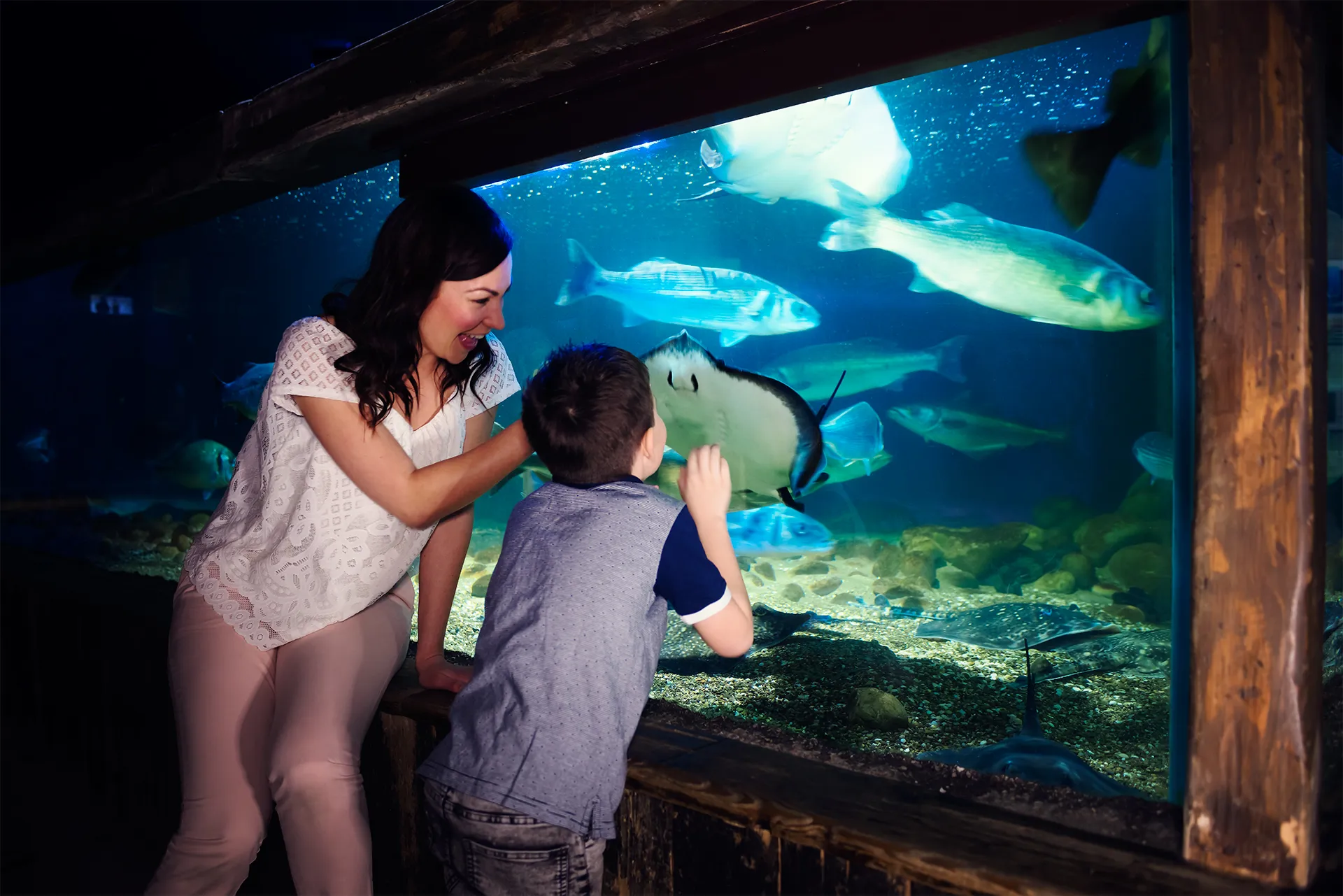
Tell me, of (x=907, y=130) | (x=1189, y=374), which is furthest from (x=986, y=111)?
(x=1189, y=374)

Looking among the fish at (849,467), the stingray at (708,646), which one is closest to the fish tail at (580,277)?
the fish at (849,467)

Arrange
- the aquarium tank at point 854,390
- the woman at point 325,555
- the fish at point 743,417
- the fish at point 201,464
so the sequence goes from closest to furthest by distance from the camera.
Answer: the woman at point 325,555 → the aquarium tank at point 854,390 → the fish at point 743,417 → the fish at point 201,464

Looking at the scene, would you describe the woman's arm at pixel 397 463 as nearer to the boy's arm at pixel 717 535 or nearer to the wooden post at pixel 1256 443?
the boy's arm at pixel 717 535

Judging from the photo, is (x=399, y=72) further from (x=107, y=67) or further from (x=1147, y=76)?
(x=107, y=67)

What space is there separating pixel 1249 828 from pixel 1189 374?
30.9 inches

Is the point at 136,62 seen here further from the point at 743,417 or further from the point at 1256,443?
the point at 1256,443

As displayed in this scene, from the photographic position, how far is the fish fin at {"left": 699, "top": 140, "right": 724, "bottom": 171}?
3.16 meters

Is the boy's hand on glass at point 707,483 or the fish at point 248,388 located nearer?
the boy's hand on glass at point 707,483

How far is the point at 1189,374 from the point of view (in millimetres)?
1447

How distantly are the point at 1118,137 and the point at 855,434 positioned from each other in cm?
162

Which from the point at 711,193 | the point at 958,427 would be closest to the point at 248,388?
the point at 711,193

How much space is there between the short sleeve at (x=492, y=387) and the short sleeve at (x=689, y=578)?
84cm

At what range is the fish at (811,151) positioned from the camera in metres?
3.24

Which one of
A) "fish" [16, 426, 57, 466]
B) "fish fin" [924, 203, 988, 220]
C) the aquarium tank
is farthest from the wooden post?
"fish" [16, 426, 57, 466]
